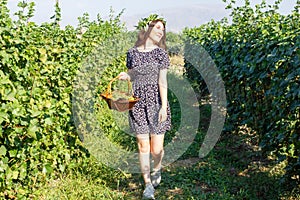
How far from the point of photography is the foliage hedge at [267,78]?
161 inches

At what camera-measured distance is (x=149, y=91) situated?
4730mm

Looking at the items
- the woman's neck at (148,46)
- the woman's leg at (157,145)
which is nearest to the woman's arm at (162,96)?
the woman's leg at (157,145)

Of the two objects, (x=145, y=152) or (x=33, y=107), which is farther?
(x=145, y=152)

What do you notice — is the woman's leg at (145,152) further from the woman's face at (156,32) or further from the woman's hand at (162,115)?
the woman's face at (156,32)

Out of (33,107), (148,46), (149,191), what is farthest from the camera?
→ (148,46)

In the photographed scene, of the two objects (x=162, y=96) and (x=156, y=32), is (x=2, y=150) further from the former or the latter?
(x=156, y=32)

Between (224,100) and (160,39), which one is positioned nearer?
(160,39)

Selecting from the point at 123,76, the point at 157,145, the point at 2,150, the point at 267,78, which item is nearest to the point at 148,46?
the point at 123,76

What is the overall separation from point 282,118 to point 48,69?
2.28m

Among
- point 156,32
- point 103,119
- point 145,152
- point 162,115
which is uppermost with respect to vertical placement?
point 156,32

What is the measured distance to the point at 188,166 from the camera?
560 centimetres

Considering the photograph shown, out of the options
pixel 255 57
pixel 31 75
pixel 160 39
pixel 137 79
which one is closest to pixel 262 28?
pixel 255 57

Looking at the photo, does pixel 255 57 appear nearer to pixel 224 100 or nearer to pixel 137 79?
pixel 137 79

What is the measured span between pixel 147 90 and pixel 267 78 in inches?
50.4
